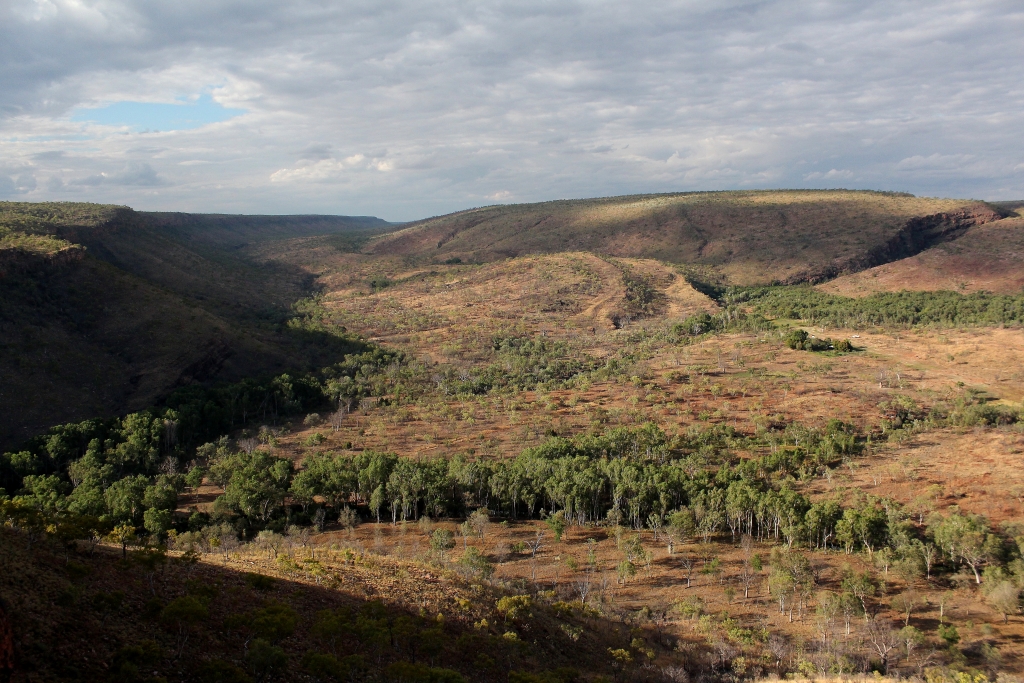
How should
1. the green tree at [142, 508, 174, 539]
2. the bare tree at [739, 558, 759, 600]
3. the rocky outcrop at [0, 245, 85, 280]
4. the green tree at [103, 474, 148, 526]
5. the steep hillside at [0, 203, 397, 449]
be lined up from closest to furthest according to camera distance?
the bare tree at [739, 558, 759, 600], the green tree at [142, 508, 174, 539], the green tree at [103, 474, 148, 526], the steep hillside at [0, 203, 397, 449], the rocky outcrop at [0, 245, 85, 280]

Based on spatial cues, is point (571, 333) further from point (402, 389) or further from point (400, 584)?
point (400, 584)

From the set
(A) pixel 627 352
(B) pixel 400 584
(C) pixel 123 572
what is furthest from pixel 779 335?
(C) pixel 123 572

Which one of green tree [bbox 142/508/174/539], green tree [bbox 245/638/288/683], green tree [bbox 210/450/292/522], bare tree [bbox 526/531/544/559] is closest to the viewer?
green tree [bbox 245/638/288/683]

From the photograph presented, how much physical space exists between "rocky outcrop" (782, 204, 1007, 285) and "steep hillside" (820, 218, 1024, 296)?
126 inches

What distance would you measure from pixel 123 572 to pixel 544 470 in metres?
26.4

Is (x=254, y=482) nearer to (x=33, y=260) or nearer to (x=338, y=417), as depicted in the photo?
(x=338, y=417)

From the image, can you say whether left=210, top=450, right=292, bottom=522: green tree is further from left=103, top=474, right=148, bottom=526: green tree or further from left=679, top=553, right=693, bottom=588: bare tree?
left=679, top=553, right=693, bottom=588: bare tree

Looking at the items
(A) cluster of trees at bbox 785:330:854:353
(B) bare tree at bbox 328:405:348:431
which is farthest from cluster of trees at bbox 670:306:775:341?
(B) bare tree at bbox 328:405:348:431

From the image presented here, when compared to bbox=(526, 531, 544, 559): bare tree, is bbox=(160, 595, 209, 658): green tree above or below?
above

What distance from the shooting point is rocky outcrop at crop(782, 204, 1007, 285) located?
12850cm

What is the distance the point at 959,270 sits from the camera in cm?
11844

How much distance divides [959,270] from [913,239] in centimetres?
2314

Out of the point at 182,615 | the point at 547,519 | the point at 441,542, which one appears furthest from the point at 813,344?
the point at 182,615

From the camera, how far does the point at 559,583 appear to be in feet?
106
